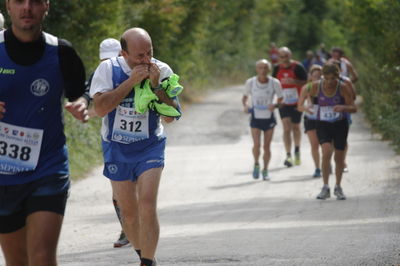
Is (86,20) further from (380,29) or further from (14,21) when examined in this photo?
→ (14,21)

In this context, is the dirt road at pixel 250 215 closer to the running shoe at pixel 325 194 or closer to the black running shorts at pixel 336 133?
the running shoe at pixel 325 194

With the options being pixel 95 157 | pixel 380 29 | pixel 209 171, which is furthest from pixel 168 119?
pixel 380 29

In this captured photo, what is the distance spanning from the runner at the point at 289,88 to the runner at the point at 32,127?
13.7m

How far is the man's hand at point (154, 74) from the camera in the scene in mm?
7629

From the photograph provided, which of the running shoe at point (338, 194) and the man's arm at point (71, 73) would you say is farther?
the running shoe at point (338, 194)

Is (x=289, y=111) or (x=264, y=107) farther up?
(x=264, y=107)

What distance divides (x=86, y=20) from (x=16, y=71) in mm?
14956

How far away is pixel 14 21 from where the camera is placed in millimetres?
5656

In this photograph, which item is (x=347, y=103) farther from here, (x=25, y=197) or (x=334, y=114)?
(x=25, y=197)

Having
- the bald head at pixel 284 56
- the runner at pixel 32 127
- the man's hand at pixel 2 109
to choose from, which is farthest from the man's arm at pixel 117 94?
the bald head at pixel 284 56

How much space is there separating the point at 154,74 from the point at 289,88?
12.1 metres

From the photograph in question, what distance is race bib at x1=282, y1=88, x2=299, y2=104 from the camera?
1955cm

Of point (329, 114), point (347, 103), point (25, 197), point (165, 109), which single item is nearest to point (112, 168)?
point (165, 109)

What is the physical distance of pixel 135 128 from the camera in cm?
800
